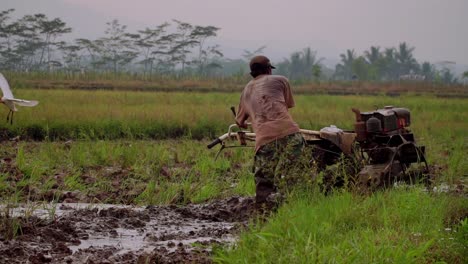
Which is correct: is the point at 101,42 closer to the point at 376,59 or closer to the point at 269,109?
the point at 376,59

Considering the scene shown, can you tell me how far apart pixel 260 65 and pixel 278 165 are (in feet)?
2.94

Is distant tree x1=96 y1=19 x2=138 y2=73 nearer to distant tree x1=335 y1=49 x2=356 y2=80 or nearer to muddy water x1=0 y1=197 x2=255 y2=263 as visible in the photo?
distant tree x1=335 y1=49 x2=356 y2=80

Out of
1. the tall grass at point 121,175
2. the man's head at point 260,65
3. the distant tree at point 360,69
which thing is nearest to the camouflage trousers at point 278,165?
the man's head at point 260,65

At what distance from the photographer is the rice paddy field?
13.3 ft

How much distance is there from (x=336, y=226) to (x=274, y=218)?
420 mm

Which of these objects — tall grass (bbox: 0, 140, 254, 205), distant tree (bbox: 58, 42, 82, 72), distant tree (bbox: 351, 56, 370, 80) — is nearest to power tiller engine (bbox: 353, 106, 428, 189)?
tall grass (bbox: 0, 140, 254, 205)

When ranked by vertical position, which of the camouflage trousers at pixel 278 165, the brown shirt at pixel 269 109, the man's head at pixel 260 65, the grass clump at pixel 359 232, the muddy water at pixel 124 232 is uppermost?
the man's head at pixel 260 65

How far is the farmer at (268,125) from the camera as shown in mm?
5480

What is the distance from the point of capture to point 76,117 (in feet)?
39.1

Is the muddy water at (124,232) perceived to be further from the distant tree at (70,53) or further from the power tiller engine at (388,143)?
the distant tree at (70,53)

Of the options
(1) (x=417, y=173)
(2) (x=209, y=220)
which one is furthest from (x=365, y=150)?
(2) (x=209, y=220)

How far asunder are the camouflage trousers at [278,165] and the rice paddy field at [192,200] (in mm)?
161

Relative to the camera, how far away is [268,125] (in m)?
5.55

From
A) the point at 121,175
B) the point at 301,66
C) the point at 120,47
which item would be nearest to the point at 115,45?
the point at 120,47
